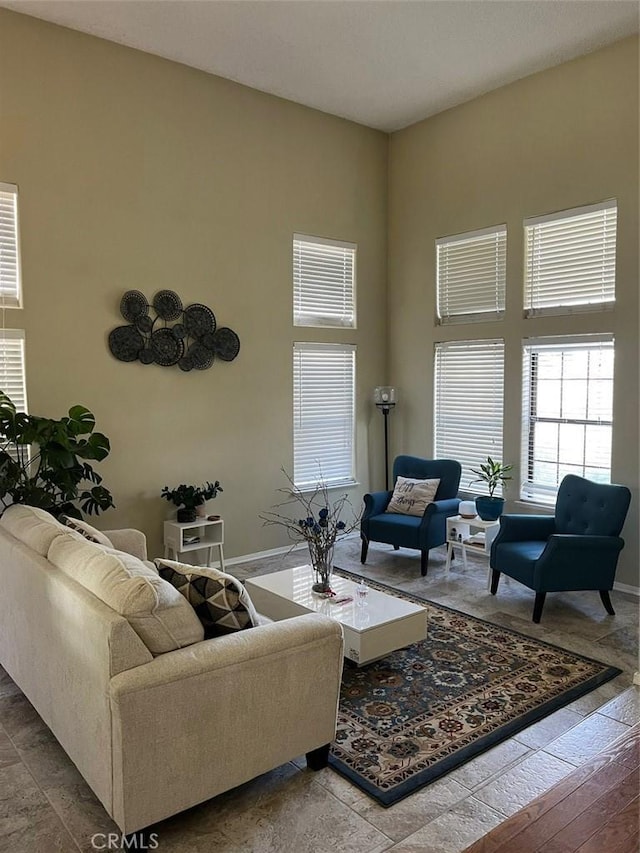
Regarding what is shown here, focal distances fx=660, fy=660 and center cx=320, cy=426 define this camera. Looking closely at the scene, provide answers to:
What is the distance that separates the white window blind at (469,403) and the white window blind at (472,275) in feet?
1.00

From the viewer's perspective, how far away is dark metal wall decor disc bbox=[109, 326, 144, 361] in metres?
5.15

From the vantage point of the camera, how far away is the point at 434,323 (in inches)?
261

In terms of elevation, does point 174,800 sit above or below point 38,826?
above

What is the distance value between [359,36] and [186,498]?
380cm

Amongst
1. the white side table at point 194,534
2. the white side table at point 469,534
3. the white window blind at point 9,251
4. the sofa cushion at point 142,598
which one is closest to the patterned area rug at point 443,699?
the sofa cushion at point 142,598

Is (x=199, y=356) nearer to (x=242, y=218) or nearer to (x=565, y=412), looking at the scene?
(x=242, y=218)

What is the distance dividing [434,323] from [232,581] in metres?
4.53

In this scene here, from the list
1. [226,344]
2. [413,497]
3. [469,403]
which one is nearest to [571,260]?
[469,403]

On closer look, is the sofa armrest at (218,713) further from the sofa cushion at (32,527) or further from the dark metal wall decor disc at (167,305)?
the dark metal wall decor disc at (167,305)

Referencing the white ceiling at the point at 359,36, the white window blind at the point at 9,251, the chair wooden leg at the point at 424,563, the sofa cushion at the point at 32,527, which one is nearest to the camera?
the sofa cushion at the point at 32,527

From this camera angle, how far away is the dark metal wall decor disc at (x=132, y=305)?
5.19 metres

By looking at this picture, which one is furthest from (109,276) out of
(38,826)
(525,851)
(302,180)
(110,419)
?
(525,851)

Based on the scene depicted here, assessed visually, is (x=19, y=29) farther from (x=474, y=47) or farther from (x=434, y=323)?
(x=434, y=323)

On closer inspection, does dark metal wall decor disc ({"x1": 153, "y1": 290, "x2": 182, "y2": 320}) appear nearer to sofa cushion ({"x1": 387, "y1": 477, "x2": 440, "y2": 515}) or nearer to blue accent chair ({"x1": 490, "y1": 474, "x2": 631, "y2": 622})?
sofa cushion ({"x1": 387, "y1": 477, "x2": 440, "y2": 515})
